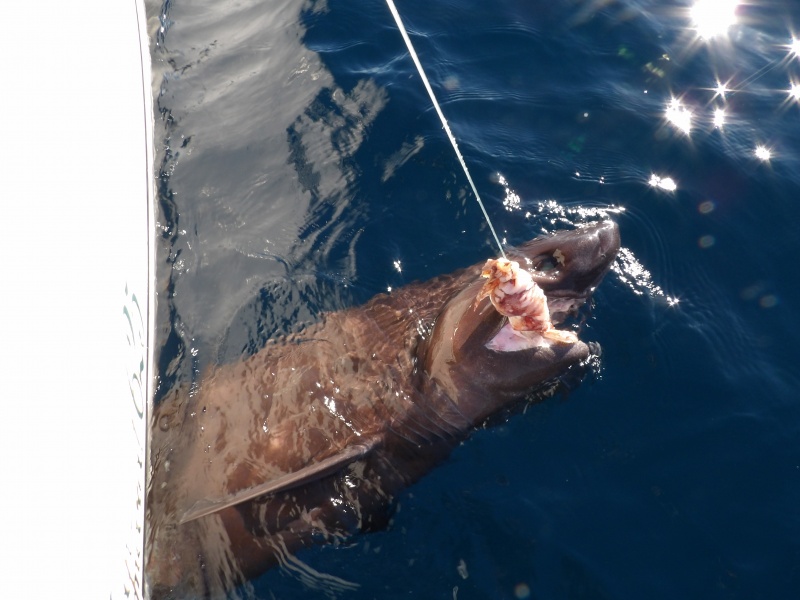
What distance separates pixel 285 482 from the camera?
406 cm

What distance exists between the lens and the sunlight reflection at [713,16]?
321 inches

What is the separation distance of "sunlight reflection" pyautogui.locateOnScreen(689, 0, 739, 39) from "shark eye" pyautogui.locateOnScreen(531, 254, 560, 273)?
475cm

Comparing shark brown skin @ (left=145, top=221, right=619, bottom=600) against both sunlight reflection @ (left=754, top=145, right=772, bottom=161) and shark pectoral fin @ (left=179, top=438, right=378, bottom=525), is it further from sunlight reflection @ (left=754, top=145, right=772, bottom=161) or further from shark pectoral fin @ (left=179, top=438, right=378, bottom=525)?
sunlight reflection @ (left=754, top=145, right=772, bottom=161)

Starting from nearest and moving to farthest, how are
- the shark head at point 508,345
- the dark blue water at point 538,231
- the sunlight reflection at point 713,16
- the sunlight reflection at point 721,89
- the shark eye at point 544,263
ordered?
the shark head at point 508,345 < the dark blue water at point 538,231 < the shark eye at point 544,263 < the sunlight reflection at point 721,89 < the sunlight reflection at point 713,16

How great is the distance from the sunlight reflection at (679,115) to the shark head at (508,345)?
2718mm

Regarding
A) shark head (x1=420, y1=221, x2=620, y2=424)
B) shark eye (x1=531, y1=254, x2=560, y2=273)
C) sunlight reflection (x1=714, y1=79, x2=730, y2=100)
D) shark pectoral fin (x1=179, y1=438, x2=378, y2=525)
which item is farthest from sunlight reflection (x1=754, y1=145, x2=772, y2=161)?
shark pectoral fin (x1=179, y1=438, x2=378, y2=525)

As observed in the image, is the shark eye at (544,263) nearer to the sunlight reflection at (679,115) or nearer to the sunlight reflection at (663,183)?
the sunlight reflection at (663,183)

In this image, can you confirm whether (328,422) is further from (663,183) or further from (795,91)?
(795,91)

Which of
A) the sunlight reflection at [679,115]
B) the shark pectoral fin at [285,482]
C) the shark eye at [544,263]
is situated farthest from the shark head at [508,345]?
the sunlight reflection at [679,115]

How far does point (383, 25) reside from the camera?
773 cm

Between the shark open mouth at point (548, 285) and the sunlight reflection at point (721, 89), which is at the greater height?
the shark open mouth at point (548, 285)

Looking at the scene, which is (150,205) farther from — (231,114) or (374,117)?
(374,117)

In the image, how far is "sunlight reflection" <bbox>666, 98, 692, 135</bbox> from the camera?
23.0ft

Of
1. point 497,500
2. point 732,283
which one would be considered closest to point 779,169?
point 732,283
